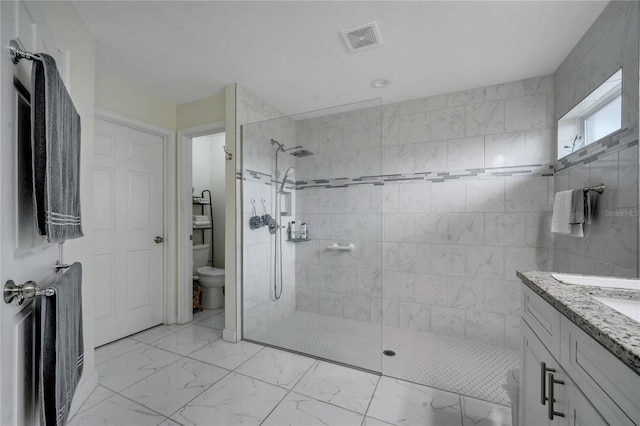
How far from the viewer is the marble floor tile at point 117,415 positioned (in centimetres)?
150

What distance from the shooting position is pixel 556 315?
853mm

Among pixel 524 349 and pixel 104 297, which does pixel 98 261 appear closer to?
pixel 104 297

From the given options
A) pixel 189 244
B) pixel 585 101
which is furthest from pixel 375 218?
pixel 189 244

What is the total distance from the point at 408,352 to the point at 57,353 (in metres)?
2.30

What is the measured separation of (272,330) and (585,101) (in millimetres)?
3067

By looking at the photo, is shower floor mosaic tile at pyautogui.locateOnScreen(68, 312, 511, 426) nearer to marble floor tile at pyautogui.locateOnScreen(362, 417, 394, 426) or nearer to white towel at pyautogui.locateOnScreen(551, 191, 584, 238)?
marble floor tile at pyautogui.locateOnScreen(362, 417, 394, 426)

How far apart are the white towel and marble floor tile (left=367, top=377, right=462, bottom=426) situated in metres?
1.36

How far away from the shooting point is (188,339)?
2.55 metres

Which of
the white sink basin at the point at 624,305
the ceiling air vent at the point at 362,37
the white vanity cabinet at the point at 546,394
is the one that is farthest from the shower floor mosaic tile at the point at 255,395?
the ceiling air vent at the point at 362,37

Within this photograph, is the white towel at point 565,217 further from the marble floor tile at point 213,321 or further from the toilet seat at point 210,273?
the toilet seat at point 210,273

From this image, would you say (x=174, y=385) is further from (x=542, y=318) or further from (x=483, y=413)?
(x=542, y=318)

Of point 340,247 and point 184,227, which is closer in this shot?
point 340,247

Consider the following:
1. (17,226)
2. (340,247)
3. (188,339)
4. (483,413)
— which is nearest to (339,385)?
(483,413)

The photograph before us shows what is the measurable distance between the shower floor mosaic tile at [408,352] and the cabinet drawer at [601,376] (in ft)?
4.22
